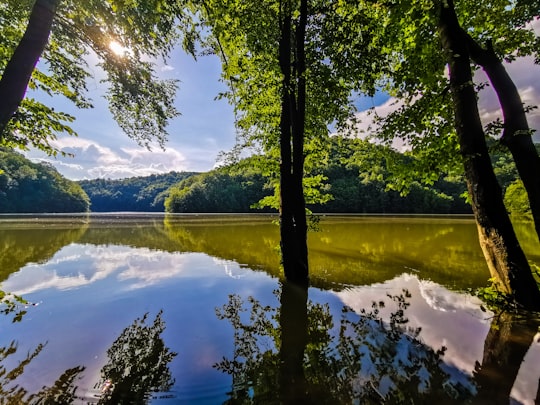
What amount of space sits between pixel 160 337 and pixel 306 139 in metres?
8.47

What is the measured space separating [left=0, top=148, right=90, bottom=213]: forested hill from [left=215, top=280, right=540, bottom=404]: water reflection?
100689 millimetres

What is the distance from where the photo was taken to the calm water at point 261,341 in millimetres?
3086

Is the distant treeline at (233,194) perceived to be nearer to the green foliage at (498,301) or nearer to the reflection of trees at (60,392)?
the green foliage at (498,301)

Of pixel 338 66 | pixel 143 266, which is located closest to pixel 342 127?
pixel 338 66

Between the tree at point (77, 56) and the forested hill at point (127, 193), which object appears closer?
the tree at point (77, 56)

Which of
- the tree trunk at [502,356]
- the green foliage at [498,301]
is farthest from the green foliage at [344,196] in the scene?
the tree trunk at [502,356]

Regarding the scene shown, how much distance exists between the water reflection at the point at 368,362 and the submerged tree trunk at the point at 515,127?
8.06 feet

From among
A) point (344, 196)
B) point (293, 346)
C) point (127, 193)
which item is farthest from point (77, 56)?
point (127, 193)

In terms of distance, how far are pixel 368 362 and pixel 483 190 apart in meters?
3.92

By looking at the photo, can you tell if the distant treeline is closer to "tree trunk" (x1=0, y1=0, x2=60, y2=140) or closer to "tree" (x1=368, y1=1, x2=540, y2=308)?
"tree" (x1=368, y1=1, x2=540, y2=308)

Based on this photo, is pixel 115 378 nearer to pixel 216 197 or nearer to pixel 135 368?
pixel 135 368

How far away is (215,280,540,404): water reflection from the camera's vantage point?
2.95m

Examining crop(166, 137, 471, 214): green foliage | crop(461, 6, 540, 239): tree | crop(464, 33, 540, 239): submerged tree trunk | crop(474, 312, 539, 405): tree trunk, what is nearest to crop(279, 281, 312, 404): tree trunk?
crop(474, 312, 539, 405): tree trunk

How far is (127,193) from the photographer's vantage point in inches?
6471
